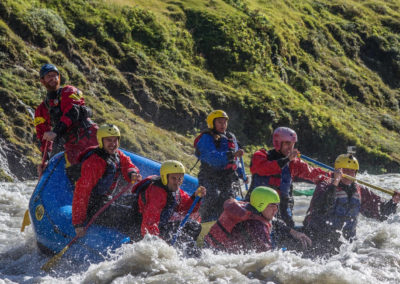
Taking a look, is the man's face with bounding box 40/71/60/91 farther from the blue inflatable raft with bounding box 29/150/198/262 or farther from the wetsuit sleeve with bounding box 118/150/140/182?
the wetsuit sleeve with bounding box 118/150/140/182

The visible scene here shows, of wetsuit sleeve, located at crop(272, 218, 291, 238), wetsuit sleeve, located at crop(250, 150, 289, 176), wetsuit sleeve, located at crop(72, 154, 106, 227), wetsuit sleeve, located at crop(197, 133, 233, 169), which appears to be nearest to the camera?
wetsuit sleeve, located at crop(72, 154, 106, 227)

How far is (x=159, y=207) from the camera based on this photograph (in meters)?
6.11

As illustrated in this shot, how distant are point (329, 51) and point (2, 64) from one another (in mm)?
13773

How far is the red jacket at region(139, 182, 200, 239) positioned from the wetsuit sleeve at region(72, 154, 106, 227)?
23.0 inches

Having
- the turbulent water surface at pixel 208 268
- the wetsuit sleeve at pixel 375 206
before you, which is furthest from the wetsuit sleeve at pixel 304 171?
the turbulent water surface at pixel 208 268

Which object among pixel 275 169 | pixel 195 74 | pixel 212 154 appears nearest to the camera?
pixel 275 169

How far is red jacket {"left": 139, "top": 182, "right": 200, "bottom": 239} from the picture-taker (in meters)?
6.07

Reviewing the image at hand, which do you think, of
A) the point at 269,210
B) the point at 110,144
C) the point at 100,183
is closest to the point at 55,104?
the point at 110,144

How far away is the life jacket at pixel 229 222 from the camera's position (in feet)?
19.8

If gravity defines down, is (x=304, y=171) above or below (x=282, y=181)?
above

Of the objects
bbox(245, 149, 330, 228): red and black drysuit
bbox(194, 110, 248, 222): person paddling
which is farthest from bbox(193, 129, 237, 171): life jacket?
bbox(245, 149, 330, 228): red and black drysuit

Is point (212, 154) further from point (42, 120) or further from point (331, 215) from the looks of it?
point (42, 120)

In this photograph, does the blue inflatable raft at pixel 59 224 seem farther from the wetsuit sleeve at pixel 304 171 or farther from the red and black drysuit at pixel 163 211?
the wetsuit sleeve at pixel 304 171

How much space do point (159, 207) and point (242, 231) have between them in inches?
36.0
